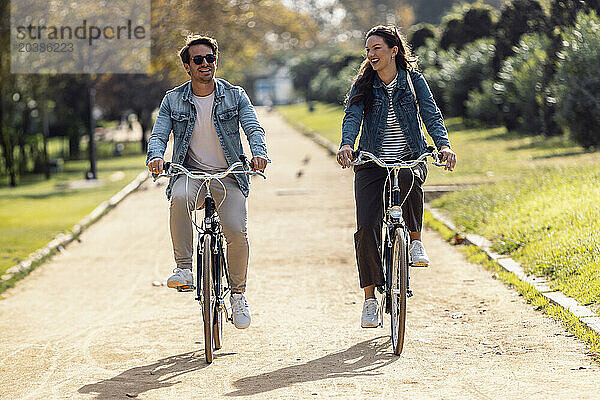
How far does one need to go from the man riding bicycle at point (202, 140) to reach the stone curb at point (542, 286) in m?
2.30

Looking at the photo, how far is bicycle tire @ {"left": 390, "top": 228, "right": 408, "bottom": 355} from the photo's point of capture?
6.28 m

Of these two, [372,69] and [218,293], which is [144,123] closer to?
[372,69]

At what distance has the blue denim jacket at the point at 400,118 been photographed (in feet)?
21.4

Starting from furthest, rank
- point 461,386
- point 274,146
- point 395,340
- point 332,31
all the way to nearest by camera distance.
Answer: point 332,31
point 274,146
point 395,340
point 461,386

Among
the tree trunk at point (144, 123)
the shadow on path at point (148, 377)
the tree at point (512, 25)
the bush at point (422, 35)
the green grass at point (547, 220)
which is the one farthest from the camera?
the bush at point (422, 35)

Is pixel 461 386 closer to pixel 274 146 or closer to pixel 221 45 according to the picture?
pixel 274 146

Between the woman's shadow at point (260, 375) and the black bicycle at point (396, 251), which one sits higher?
the black bicycle at point (396, 251)

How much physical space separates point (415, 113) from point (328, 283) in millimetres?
3206

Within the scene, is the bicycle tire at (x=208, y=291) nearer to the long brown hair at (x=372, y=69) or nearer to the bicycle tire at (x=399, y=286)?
the bicycle tire at (x=399, y=286)

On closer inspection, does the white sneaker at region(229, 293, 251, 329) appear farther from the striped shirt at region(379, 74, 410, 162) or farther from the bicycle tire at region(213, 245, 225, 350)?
the striped shirt at region(379, 74, 410, 162)

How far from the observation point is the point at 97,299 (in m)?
9.38

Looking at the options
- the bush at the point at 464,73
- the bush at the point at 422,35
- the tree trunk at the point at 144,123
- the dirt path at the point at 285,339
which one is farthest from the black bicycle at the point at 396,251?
the bush at the point at 422,35

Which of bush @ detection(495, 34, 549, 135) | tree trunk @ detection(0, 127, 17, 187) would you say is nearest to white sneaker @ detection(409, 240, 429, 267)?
bush @ detection(495, 34, 549, 135)

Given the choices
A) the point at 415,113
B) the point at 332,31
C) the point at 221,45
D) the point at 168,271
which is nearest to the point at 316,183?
the point at 168,271
